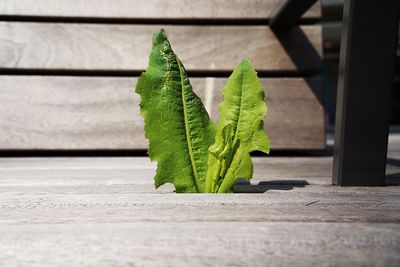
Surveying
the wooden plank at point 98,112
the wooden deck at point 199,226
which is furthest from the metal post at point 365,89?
the wooden plank at point 98,112

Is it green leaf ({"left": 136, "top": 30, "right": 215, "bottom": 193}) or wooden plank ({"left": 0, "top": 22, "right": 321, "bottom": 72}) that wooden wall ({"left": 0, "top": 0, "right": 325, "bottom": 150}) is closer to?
wooden plank ({"left": 0, "top": 22, "right": 321, "bottom": 72})

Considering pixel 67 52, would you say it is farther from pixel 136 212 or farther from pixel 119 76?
pixel 136 212

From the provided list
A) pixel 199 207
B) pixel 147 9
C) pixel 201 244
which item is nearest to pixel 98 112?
pixel 147 9

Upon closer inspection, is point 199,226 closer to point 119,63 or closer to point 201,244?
point 201,244

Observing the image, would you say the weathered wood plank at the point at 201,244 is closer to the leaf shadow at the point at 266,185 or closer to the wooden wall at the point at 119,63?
the leaf shadow at the point at 266,185

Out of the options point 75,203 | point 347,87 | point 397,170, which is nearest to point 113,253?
point 75,203

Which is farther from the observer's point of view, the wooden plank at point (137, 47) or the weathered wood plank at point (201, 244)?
the wooden plank at point (137, 47)
